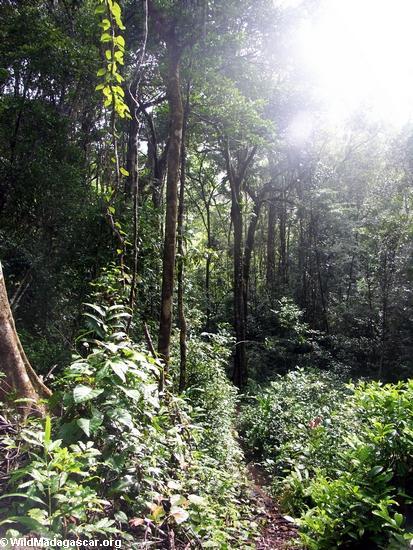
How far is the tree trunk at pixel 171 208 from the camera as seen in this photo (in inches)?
191

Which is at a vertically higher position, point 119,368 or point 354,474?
point 119,368

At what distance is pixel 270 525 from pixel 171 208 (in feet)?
12.7

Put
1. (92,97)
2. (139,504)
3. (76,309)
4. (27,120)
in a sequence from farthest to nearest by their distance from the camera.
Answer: (92,97) → (27,120) → (76,309) → (139,504)

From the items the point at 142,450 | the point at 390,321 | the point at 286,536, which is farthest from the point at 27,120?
the point at 390,321

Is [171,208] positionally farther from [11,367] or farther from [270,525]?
[270,525]

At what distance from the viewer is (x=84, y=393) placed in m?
2.15

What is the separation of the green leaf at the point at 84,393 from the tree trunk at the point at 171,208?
2.32 metres

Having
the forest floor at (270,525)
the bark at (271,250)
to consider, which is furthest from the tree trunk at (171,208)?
the bark at (271,250)

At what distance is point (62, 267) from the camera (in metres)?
7.40

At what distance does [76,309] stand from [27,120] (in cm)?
421

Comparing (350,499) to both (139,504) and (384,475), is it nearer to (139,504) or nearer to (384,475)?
(384,475)

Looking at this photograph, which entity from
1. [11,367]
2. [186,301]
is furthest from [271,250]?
[11,367]

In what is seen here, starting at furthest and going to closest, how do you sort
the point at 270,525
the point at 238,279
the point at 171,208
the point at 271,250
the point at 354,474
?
the point at 271,250
the point at 238,279
the point at 171,208
the point at 270,525
the point at 354,474

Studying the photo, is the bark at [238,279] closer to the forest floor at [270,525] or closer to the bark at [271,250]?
the forest floor at [270,525]
